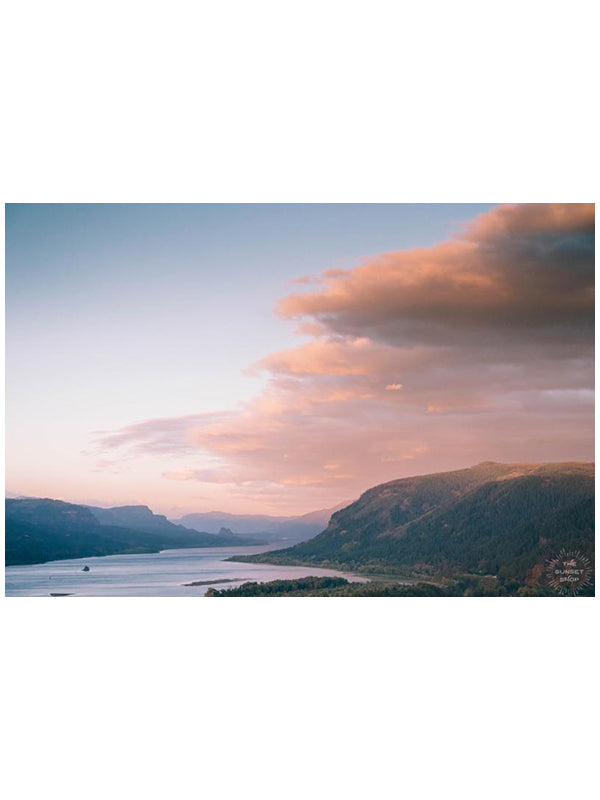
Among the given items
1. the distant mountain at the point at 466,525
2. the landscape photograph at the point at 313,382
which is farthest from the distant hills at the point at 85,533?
the distant mountain at the point at 466,525

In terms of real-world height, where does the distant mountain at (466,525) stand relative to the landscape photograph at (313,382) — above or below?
below

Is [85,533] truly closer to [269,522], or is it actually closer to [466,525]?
[269,522]

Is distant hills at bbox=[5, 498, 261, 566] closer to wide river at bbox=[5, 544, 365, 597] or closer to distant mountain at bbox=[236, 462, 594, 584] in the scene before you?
wide river at bbox=[5, 544, 365, 597]

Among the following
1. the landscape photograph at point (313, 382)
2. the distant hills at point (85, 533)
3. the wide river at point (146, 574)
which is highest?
the landscape photograph at point (313, 382)

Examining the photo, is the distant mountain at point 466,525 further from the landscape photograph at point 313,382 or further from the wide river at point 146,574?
the wide river at point 146,574

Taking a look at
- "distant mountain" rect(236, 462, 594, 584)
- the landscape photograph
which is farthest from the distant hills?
"distant mountain" rect(236, 462, 594, 584)
